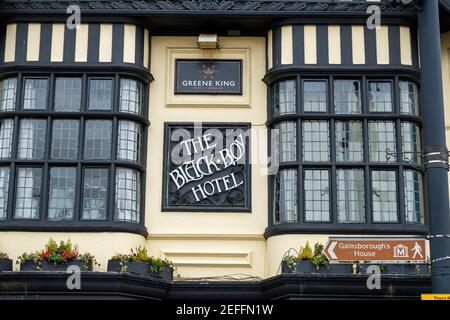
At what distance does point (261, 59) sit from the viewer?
16.7 m

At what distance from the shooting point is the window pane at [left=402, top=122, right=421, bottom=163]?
15805 millimetres

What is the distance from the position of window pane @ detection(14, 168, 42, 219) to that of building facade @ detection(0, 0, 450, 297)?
0.09ft

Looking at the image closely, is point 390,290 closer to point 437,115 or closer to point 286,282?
point 286,282

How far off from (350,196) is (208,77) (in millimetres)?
3625

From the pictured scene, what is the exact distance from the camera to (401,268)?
47.7ft

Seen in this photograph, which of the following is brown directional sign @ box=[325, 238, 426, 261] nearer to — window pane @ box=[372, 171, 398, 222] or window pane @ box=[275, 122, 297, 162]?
window pane @ box=[372, 171, 398, 222]

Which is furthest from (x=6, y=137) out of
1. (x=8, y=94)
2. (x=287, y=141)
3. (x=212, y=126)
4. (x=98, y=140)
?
(x=287, y=141)

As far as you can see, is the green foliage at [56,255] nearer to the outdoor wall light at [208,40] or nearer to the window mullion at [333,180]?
the window mullion at [333,180]

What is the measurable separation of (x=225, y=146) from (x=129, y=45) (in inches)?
105

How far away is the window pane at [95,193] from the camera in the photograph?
50.5 feet

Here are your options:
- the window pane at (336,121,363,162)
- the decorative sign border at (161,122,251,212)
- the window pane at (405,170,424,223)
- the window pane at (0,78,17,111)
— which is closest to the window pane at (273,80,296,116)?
the decorative sign border at (161,122,251,212)

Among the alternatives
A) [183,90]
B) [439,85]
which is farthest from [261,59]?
[439,85]

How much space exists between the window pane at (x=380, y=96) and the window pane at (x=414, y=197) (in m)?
1.31

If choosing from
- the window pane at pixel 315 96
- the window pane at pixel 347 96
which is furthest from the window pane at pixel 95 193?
the window pane at pixel 347 96
